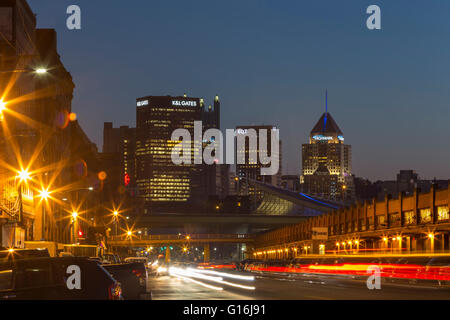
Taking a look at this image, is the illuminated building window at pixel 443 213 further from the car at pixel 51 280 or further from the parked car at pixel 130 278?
the car at pixel 51 280

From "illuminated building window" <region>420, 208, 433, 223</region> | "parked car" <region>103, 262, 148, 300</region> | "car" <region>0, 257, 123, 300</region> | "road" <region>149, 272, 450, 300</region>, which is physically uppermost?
"illuminated building window" <region>420, 208, 433, 223</region>

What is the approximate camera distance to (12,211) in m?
50.9

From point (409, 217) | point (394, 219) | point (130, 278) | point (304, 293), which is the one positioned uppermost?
point (409, 217)

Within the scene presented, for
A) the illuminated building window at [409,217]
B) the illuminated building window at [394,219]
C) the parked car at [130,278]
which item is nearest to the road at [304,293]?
the parked car at [130,278]

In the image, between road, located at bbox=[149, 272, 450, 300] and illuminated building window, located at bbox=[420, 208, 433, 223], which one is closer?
road, located at bbox=[149, 272, 450, 300]

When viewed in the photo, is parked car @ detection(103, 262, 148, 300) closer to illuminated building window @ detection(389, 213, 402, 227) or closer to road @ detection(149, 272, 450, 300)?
road @ detection(149, 272, 450, 300)

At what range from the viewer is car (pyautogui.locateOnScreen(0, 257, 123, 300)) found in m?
13.0

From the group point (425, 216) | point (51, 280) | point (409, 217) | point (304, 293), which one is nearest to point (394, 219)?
point (409, 217)

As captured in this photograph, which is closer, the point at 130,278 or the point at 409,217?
the point at 130,278

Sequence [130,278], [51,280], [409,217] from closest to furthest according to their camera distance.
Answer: [51,280], [130,278], [409,217]

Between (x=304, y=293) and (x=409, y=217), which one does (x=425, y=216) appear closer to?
(x=409, y=217)

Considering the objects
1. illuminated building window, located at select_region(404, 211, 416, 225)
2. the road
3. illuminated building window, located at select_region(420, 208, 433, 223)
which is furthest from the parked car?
illuminated building window, located at select_region(404, 211, 416, 225)

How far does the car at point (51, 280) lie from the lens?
42.6 feet

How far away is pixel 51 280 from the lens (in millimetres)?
13125
